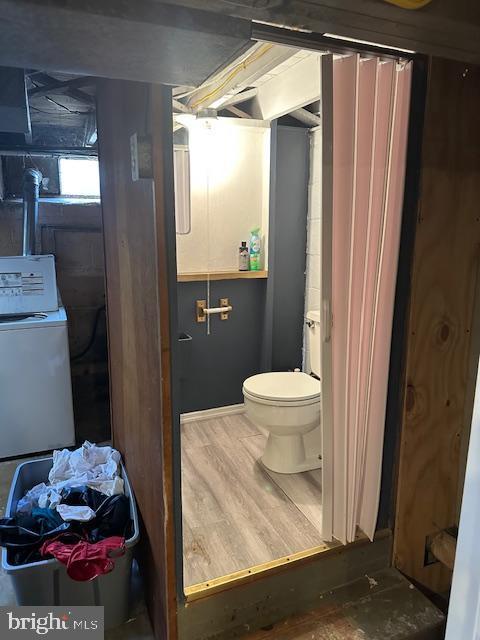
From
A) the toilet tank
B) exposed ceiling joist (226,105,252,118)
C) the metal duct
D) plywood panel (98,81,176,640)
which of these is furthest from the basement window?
the toilet tank

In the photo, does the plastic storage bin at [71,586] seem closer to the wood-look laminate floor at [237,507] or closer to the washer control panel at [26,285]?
the wood-look laminate floor at [237,507]

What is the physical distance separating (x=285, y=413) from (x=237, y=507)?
52 centimetres

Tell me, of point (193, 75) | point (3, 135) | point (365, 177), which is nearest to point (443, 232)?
point (365, 177)

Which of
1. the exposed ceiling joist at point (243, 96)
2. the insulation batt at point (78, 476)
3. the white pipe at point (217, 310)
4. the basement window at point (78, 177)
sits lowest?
the insulation batt at point (78, 476)

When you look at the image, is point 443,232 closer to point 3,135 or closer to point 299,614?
point 299,614

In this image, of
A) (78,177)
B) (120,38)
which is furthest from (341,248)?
(78,177)

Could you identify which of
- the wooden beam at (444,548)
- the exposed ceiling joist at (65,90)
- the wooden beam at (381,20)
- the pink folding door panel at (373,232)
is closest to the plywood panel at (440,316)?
the wooden beam at (444,548)

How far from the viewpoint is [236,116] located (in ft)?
9.29

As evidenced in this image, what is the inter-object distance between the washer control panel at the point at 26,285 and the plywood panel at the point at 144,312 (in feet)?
3.80

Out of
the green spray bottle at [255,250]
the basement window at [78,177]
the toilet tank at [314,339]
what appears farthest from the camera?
the basement window at [78,177]

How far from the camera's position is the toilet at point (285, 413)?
7.54 feet

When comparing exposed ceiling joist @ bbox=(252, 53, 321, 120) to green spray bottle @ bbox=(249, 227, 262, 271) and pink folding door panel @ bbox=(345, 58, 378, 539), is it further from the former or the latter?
pink folding door panel @ bbox=(345, 58, 378, 539)

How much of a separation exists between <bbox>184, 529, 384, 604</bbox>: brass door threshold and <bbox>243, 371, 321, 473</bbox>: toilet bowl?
0.67 m

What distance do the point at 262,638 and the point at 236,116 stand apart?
8.96ft
